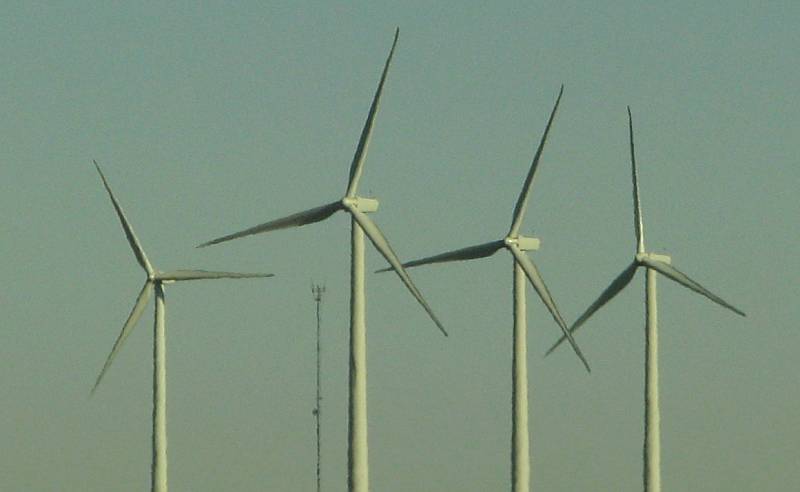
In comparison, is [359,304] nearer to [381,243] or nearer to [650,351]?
[381,243]

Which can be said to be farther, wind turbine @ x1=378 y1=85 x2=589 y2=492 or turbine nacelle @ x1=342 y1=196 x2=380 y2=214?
wind turbine @ x1=378 y1=85 x2=589 y2=492

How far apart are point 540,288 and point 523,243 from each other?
5.18 meters

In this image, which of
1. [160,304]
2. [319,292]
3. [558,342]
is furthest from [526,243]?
[319,292]

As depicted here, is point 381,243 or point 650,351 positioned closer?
point 381,243

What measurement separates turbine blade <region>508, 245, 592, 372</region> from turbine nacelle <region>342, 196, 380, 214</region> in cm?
864

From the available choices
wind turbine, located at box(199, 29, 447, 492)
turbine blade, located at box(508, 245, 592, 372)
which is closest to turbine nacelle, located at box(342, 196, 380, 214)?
wind turbine, located at box(199, 29, 447, 492)

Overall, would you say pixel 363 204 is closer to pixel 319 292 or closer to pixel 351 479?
pixel 351 479

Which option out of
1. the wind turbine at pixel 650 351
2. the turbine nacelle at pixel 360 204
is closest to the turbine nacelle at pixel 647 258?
the wind turbine at pixel 650 351

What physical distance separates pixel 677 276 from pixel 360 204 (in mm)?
17120

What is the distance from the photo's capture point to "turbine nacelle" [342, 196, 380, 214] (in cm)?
11140

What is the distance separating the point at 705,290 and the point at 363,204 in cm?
1565

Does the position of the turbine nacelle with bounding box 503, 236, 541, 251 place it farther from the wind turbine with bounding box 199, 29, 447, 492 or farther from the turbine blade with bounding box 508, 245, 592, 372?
the wind turbine with bounding box 199, 29, 447, 492

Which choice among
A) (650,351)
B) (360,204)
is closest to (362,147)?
(360,204)

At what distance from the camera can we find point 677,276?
122 m
